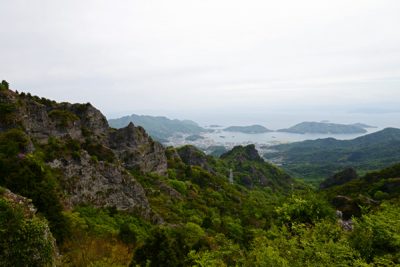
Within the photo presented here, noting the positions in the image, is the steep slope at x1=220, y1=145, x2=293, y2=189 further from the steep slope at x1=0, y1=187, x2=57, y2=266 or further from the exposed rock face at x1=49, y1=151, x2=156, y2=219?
the steep slope at x1=0, y1=187, x2=57, y2=266

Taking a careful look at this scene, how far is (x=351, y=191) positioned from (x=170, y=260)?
6696 centimetres

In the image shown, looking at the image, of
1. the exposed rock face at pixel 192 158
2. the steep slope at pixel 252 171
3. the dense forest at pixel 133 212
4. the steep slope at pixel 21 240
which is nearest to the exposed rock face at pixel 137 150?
the dense forest at pixel 133 212

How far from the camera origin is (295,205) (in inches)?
1576

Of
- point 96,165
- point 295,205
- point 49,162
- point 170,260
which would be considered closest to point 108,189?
point 96,165

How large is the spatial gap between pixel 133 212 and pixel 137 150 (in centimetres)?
2443

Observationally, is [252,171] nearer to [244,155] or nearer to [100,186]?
[244,155]

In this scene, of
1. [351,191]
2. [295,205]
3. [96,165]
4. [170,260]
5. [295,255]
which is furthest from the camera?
[351,191]

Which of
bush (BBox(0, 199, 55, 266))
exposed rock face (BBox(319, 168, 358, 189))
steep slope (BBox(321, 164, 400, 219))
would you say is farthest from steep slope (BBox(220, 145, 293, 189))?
bush (BBox(0, 199, 55, 266))

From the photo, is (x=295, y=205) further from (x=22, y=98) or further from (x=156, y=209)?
(x=22, y=98)

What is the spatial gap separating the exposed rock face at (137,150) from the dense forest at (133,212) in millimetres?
209

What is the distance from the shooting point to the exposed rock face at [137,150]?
63.8 meters

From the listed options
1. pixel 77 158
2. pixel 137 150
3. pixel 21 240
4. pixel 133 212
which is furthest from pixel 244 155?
pixel 21 240

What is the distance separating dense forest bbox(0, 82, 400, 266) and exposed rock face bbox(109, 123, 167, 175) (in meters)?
0.21

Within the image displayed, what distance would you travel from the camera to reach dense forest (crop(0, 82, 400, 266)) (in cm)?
2111
